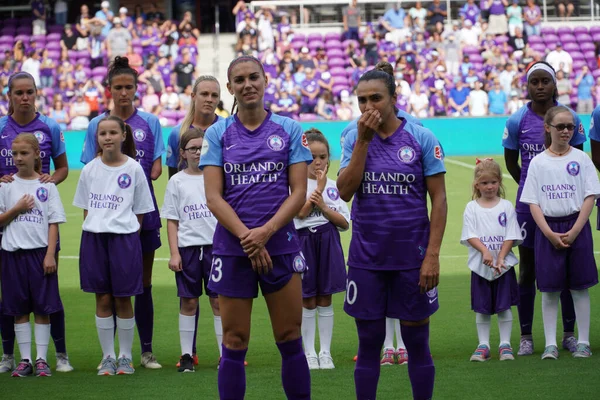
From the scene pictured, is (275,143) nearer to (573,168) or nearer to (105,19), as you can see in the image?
(573,168)

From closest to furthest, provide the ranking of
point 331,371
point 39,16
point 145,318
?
1. point 331,371
2. point 145,318
3. point 39,16

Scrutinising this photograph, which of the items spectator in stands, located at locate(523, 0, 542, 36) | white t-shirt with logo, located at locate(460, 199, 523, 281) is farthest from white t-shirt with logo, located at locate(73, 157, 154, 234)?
spectator in stands, located at locate(523, 0, 542, 36)

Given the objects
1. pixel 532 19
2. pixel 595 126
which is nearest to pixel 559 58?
pixel 532 19

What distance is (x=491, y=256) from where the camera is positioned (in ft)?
24.1

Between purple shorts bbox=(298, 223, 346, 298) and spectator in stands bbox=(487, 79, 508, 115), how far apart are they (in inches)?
784

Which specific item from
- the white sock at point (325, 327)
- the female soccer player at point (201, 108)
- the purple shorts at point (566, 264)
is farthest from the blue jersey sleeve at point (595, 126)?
the female soccer player at point (201, 108)

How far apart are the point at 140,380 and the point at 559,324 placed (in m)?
3.55

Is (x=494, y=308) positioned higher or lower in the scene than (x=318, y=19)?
lower

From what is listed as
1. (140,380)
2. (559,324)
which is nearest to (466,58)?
(559,324)

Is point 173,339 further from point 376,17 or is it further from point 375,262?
point 376,17

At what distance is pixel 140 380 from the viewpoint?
273 inches

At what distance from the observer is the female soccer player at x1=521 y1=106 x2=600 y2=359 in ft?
23.6

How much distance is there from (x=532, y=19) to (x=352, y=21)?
5.45 m

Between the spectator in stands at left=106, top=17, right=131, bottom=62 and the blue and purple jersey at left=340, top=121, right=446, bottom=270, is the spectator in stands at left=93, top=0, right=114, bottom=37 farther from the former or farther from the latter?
the blue and purple jersey at left=340, top=121, right=446, bottom=270
